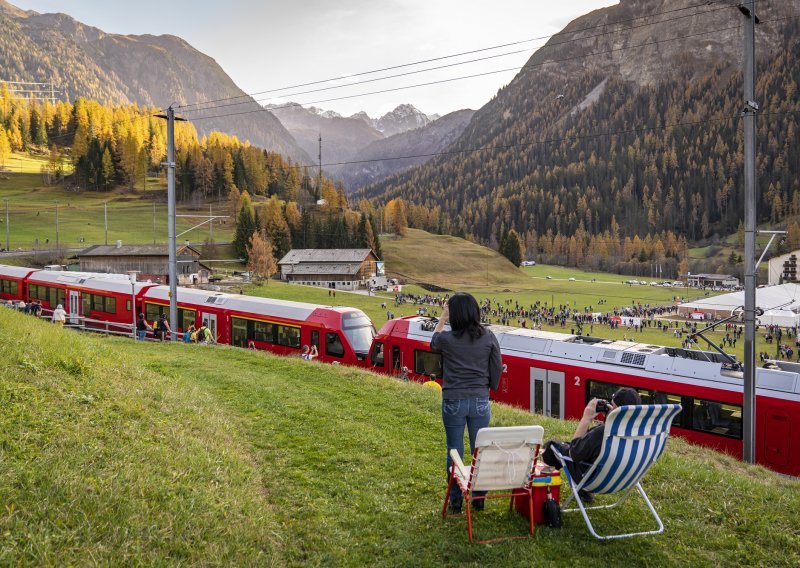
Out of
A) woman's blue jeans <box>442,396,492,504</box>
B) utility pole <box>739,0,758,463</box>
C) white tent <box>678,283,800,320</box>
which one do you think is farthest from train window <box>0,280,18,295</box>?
white tent <box>678,283,800,320</box>

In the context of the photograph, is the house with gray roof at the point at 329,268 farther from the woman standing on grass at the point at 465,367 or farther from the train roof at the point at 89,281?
the woman standing on grass at the point at 465,367

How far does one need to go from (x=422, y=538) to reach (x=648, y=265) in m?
205

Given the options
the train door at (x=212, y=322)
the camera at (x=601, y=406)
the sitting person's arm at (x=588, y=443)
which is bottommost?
the train door at (x=212, y=322)

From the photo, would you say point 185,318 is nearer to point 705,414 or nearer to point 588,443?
point 705,414

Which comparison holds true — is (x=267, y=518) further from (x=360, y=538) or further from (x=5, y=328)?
(x=5, y=328)

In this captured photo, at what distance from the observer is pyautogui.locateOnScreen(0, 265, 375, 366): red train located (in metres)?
24.4

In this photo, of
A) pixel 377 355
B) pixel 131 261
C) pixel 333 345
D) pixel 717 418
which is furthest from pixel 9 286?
pixel 717 418

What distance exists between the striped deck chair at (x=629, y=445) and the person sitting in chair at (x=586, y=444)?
177 mm

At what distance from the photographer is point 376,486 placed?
722 cm

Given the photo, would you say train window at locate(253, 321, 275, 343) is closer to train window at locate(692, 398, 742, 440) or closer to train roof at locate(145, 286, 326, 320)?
train roof at locate(145, 286, 326, 320)

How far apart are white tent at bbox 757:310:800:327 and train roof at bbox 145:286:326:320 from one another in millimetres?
54944

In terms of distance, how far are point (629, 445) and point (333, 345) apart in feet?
63.5

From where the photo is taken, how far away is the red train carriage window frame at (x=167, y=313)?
29.9 m

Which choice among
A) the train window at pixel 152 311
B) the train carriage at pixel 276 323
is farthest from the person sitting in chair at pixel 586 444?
the train window at pixel 152 311
